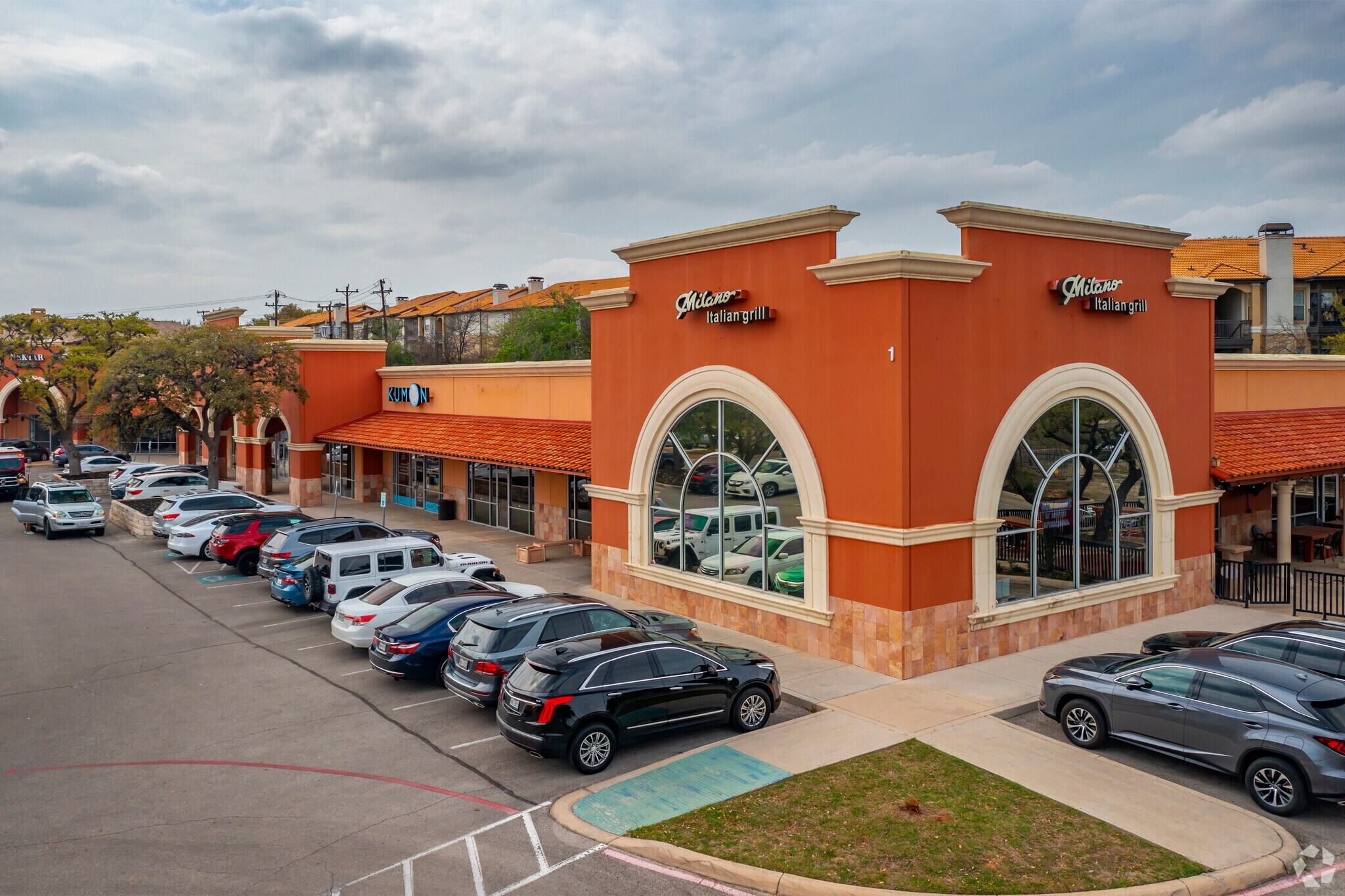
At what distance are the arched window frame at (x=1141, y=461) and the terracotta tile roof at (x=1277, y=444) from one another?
2.19m

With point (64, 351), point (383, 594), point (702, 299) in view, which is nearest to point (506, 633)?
point (383, 594)

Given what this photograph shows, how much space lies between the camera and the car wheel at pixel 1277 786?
10.8 meters

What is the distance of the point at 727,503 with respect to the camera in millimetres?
19438

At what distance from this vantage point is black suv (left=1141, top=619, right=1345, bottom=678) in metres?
13.3

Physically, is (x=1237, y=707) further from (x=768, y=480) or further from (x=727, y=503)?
(x=727, y=503)

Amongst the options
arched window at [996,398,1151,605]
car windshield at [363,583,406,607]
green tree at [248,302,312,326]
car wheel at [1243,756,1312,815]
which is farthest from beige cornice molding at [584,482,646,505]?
green tree at [248,302,312,326]

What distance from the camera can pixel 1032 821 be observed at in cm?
1062

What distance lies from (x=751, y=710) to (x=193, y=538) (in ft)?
69.9

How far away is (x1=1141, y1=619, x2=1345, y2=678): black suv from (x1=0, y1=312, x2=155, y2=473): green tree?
52.4m

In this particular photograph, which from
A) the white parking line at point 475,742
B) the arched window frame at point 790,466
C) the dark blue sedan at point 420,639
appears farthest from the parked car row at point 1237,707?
the dark blue sedan at point 420,639

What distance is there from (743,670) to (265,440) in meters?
36.7

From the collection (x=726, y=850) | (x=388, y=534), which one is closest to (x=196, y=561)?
(x=388, y=534)

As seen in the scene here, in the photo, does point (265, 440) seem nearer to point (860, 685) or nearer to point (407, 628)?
point (407, 628)

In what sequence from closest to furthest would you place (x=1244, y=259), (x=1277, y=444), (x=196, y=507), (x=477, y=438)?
(x=1277, y=444)
(x=196, y=507)
(x=477, y=438)
(x=1244, y=259)
